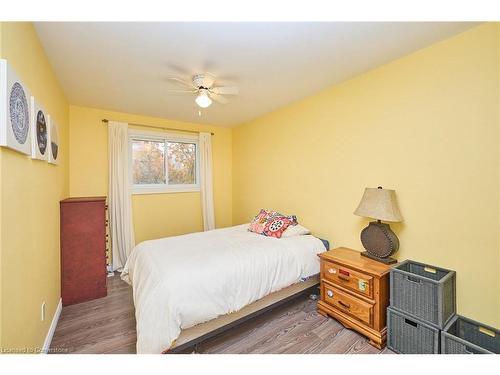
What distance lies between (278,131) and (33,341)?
3.25 meters

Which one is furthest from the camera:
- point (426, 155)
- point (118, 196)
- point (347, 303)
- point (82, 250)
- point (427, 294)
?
point (118, 196)

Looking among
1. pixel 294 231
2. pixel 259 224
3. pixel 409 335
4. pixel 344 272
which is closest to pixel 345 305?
pixel 344 272

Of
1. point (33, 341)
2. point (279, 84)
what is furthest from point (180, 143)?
point (33, 341)

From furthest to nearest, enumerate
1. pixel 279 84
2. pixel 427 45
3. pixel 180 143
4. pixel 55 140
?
pixel 180 143 → pixel 279 84 → pixel 55 140 → pixel 427 45

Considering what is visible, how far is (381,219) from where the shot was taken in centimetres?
189

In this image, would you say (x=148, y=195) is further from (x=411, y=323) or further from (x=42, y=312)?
(x=411, y=323)

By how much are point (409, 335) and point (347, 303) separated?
0.47m

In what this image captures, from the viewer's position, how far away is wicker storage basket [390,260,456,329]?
1.50 m

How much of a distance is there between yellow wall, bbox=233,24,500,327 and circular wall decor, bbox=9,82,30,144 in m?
2.62

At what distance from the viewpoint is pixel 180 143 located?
395cm

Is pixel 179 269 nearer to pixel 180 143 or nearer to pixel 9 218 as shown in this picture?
pixel 9 218

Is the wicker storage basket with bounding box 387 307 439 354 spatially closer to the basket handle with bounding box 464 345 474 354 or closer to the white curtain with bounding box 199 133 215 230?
the basket handle with bounding box 464 345 474 354

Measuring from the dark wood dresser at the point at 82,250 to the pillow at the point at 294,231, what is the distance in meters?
2.16

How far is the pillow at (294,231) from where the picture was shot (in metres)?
2.61
